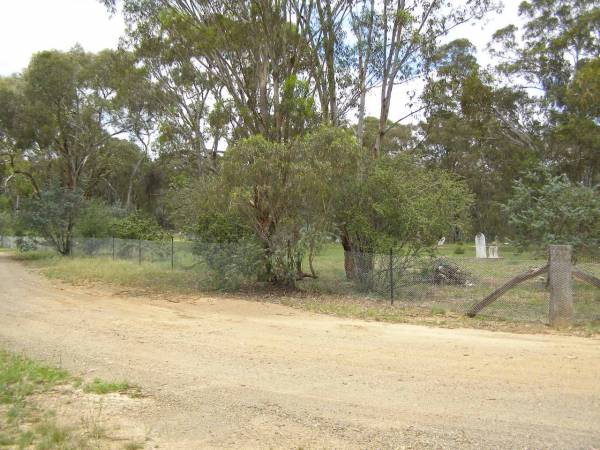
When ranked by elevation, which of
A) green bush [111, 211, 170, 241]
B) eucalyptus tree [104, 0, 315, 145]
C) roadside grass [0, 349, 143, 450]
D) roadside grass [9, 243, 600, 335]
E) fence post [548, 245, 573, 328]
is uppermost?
eucalyptus tree [104, 0, 315, 145]

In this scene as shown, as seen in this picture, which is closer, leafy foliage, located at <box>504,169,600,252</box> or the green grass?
leafy foliage, located at <box>504,169,600,252</box>

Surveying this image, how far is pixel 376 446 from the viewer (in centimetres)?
464

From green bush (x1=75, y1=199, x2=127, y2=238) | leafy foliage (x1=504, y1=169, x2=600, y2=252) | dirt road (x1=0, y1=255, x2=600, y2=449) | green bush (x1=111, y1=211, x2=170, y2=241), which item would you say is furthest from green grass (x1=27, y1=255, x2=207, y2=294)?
leafy foliage (x1=504, y1=169, x2=600, y2=252)

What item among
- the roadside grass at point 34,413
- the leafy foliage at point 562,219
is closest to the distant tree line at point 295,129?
the leafy foliage at point 562,219

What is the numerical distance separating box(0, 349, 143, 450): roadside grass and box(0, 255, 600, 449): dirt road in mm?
459

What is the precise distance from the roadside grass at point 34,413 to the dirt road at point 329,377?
0.46 metres

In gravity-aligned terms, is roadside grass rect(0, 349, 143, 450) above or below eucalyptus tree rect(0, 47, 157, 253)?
below

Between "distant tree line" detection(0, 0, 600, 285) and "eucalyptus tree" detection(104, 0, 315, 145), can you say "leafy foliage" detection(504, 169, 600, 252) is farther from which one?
"eucalyptus tree" detection(104, 0, 315, 145)

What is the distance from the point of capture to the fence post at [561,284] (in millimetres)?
9977

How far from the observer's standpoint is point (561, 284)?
997 cm

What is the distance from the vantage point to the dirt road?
4.93 meters

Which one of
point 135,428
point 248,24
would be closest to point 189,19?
point 248,24

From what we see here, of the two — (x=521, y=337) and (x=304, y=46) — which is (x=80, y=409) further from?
(x=304, y=46)

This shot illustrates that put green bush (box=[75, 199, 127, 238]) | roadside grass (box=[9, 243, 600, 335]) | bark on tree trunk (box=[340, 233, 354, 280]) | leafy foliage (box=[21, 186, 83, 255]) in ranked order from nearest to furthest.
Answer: roadside grass (box=[9, 243, 600, 335])
bark on tree trunk (box=[340, 233, 354, 280])
leafy foliage (box=[21, 186, 83, 255])
green bush (box=[75, 199, 127, 238])
